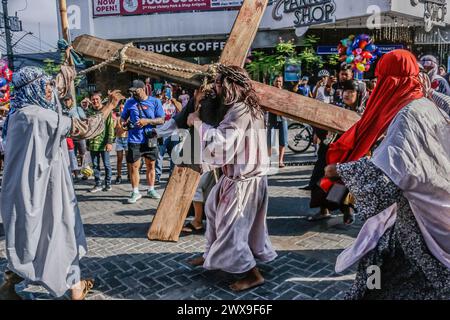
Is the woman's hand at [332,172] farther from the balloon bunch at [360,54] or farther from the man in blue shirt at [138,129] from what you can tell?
the balloon bunch at [360,54]

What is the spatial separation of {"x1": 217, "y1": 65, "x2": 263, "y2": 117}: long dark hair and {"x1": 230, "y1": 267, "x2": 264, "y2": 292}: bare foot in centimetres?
140

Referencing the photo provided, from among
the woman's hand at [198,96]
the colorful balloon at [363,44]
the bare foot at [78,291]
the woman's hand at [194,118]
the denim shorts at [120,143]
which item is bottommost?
the bare foot at [78,291]

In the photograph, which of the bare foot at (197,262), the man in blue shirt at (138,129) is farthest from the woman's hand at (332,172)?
the man in blue shirt at (138,129)

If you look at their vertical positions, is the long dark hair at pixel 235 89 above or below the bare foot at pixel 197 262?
above

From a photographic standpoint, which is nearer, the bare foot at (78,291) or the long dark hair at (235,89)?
the bare foot at (78,291)

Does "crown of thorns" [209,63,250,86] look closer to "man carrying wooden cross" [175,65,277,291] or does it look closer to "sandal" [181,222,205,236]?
"man carrying wooden cross" [175,65,277,291]

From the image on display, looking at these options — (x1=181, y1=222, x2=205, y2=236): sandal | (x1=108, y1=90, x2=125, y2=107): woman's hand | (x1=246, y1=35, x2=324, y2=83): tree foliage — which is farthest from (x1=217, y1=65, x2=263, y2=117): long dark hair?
(x1=246, y1=35, x2=324, y2=83): tree foliage

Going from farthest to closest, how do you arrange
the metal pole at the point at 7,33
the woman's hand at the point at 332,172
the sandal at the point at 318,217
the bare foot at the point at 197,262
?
the metal pole at the point at 7,33, the sandal at the point at 318,217, the bare foot at the point at 197,262, the woman's hand at the point at 332,172

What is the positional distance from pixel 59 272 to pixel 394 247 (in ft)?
8.03

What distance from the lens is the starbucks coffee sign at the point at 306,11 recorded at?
15.3 metres

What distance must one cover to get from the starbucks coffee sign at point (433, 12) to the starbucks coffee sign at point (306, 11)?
297cm

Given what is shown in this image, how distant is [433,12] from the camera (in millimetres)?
15789

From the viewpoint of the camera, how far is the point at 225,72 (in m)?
3.40

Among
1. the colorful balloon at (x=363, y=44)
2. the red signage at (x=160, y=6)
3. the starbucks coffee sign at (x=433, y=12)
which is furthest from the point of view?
the red signage at (x=160, y=6)
